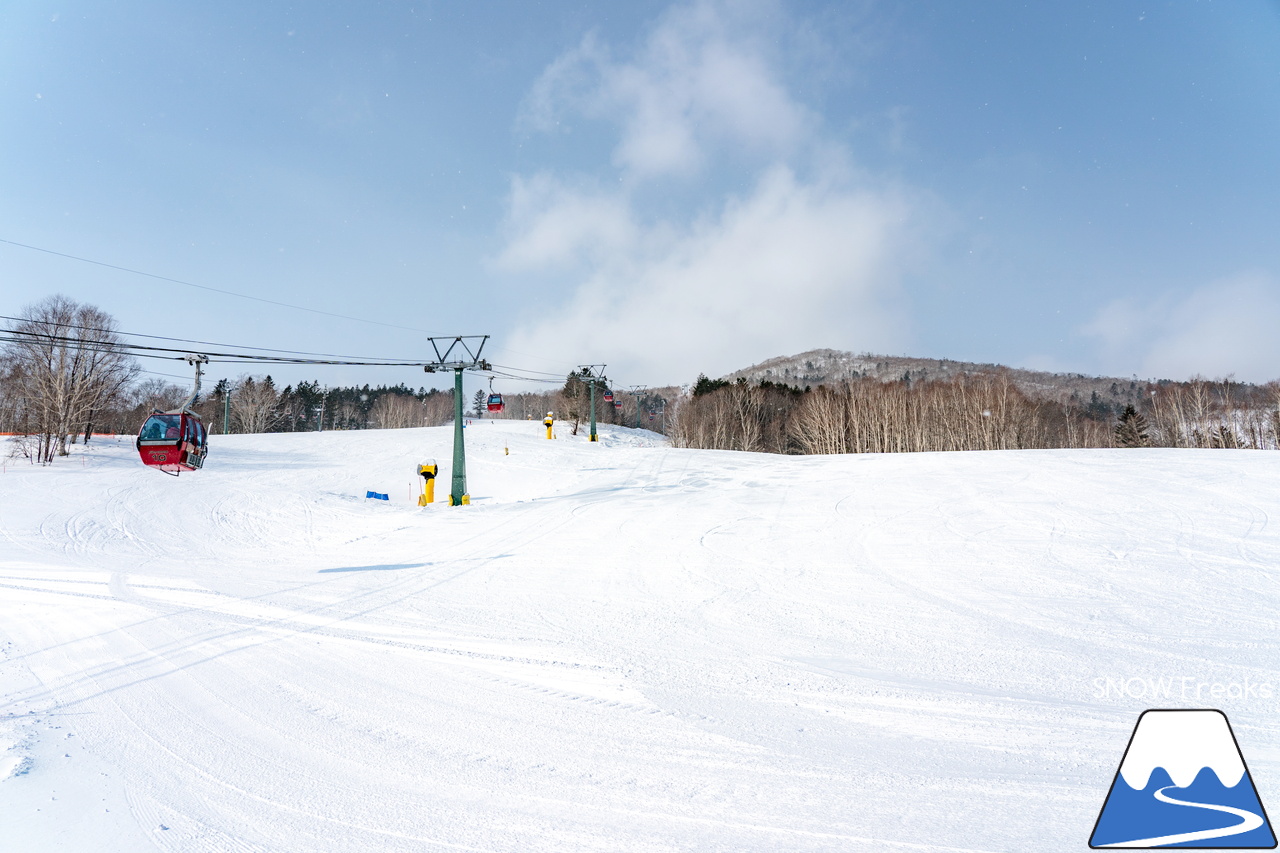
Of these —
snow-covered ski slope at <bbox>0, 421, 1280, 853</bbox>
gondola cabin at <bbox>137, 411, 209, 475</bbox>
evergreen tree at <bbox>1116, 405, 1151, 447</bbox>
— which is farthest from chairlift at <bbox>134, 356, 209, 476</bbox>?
evergreen tree at <bbox>1116, 405, 1151, 447</bbox>

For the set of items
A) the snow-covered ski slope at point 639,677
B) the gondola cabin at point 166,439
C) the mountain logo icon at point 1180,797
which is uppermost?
the gondola cabin at point 166,439

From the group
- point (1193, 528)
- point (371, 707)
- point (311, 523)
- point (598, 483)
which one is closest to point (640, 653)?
point (371, 707)

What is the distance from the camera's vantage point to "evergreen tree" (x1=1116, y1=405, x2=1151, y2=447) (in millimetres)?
55812

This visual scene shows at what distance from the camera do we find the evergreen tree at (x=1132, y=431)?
5581 centimetres

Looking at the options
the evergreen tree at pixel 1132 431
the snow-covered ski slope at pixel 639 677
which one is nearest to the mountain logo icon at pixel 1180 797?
the snow-covered ski slope at pixel 639 677

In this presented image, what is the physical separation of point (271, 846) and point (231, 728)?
1969mm

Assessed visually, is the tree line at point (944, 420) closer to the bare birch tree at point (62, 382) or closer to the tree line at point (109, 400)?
the tree line at point (109, 400)

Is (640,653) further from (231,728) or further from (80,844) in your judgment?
(80,844)

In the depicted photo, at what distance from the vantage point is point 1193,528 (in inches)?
445

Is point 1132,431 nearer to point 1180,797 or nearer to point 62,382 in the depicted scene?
point 1180,797

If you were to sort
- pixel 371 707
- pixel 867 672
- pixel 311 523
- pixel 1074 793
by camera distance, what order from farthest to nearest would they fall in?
1. pixel 311 523
2. pixel 867 672
3. pixel 371 707
4. pixel 1074 793

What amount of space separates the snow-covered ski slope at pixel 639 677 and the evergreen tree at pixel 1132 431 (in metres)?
54.2

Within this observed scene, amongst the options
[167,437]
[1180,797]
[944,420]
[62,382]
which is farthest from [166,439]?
[944,420]

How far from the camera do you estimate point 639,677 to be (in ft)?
18.3
